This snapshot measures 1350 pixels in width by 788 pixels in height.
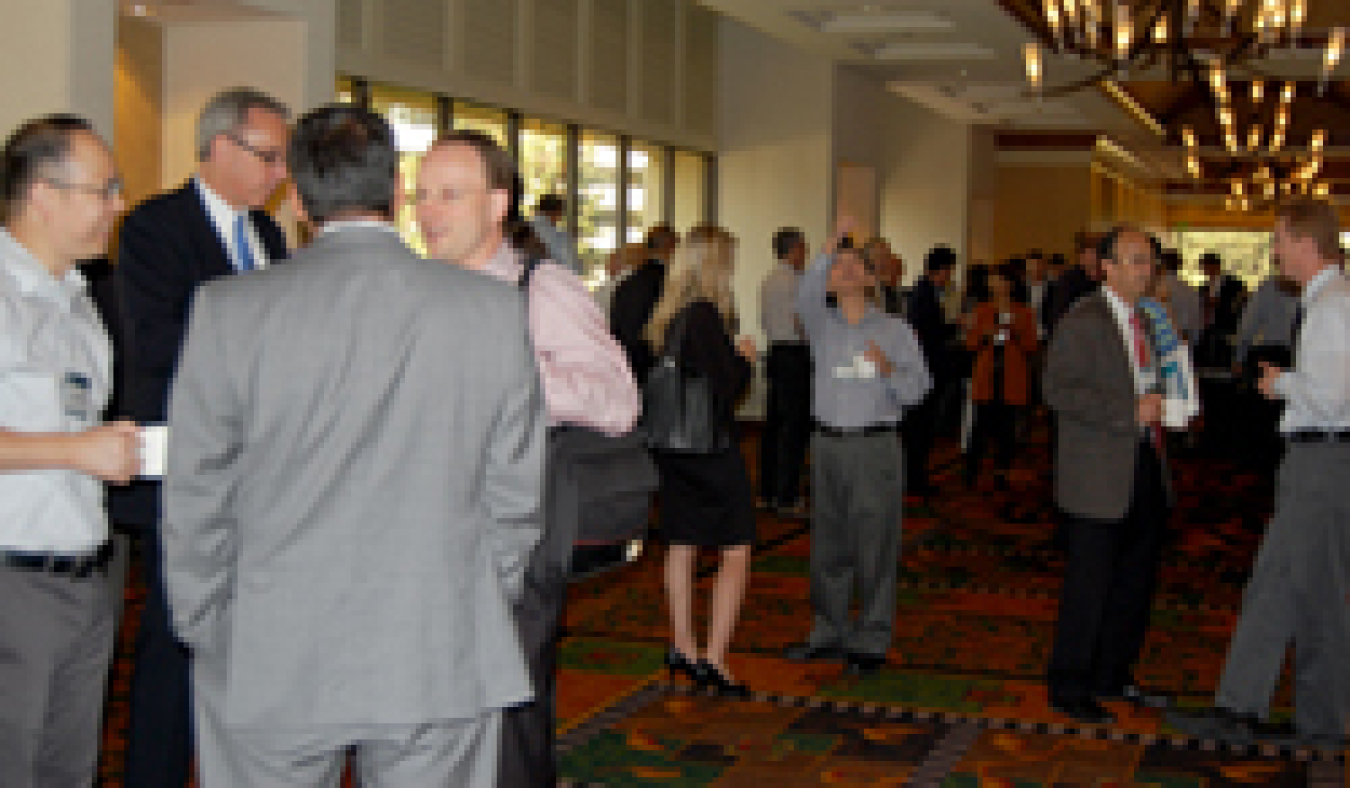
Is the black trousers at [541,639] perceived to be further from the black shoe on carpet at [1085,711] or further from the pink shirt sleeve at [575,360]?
the black shoe on carpet at [1085,711]

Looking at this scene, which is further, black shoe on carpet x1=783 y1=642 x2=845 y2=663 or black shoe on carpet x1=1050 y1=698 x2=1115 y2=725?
black shoe on carpet x1=783 y1=642 x2=845 y2=663

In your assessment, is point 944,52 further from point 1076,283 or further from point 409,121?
point 409,121

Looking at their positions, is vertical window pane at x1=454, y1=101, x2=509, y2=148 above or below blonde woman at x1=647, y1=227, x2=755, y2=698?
above

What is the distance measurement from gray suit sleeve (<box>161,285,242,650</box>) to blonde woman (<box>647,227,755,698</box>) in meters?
→ 3.13

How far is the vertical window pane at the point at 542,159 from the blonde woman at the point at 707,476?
7.41m

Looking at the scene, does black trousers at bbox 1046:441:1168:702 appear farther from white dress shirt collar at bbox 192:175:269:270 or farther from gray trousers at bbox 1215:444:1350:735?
white dress shirt collar at bbox 192:175:269:270

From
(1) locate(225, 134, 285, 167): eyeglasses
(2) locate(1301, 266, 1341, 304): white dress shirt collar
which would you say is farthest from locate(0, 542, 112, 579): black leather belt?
(2) locate(1301, 266, 1341, 304): white dress shirt collar

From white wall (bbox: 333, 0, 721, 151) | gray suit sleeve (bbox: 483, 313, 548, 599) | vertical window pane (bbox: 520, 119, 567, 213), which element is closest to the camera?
gray suit sleeve (bbox: 483, 313, 548, 599)

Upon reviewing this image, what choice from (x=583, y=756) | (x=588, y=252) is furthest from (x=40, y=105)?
(x=588, y=252)

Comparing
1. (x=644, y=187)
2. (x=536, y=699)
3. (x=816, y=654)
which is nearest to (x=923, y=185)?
(x=644, y=187)

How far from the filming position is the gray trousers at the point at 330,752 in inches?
94.0

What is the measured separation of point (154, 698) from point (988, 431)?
879 cm

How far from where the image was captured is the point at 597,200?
577 inches

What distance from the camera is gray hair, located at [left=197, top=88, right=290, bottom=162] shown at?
3.72 metres
